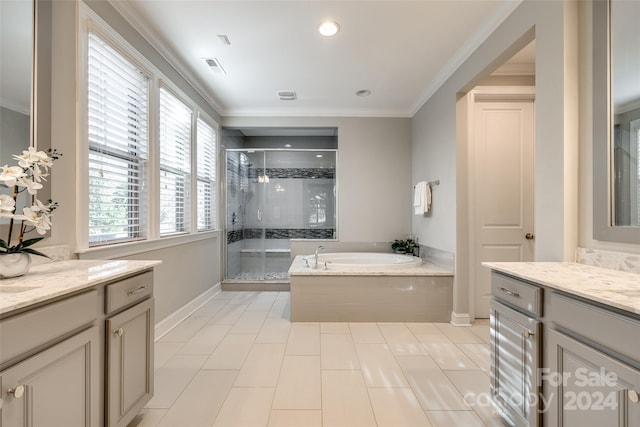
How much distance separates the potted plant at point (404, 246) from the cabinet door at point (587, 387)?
112 inches

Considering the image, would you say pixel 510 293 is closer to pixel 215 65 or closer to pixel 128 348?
pixel 128 348

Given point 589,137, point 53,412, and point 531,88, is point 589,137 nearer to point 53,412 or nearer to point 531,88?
point 531,88

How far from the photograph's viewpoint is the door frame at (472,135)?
2.96 m

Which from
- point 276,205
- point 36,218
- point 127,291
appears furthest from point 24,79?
point 276,205

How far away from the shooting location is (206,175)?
3855 mm

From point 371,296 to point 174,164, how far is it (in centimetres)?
249

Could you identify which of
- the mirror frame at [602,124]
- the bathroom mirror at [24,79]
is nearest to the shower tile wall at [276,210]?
the bathroom mirror at [24,79]

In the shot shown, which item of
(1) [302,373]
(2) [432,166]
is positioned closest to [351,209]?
(2) [432,166]

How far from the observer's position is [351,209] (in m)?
4.37

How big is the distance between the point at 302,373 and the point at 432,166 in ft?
9.07

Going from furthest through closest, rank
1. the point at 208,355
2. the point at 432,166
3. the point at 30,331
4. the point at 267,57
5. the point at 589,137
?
the point at 432,166, the point at 267,57, the point at 208,355, the point at 589,137, the point at 30,331

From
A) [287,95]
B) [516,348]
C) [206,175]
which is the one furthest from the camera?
[206,175]

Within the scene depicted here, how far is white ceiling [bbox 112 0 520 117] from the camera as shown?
2119 mm

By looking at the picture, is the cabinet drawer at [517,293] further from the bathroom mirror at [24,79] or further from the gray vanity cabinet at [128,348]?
the bathroom mirror at [24,79]
